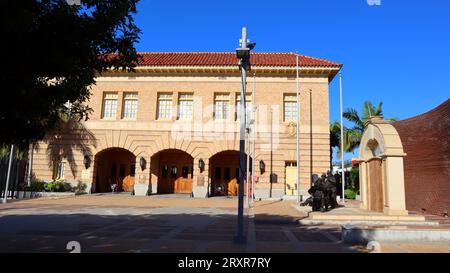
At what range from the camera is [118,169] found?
94.4 ft

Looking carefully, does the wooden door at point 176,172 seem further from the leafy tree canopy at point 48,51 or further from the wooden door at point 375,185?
the leafy tree canopy at point 48,51

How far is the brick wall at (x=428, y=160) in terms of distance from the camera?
14672 mm

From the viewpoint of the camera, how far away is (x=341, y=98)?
2411 centimetres

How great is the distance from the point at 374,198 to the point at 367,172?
1.60 m

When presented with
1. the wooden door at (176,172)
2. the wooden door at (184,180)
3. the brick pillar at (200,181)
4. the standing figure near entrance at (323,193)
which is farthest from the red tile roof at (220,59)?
the standing figure near entrance at (323,193)

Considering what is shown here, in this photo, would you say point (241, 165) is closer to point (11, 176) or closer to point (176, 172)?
point (176, 172)

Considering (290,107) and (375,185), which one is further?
(290,107)

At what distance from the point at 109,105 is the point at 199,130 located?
7.43 metres

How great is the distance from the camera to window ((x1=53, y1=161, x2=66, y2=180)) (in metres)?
26.4

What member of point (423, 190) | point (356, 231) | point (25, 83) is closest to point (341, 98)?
point (423, 190)

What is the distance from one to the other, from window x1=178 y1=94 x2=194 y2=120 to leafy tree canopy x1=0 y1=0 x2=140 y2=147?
19.5m

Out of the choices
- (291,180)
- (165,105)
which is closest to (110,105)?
(165,105)

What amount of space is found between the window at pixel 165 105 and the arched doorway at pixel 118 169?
4.41 meters
